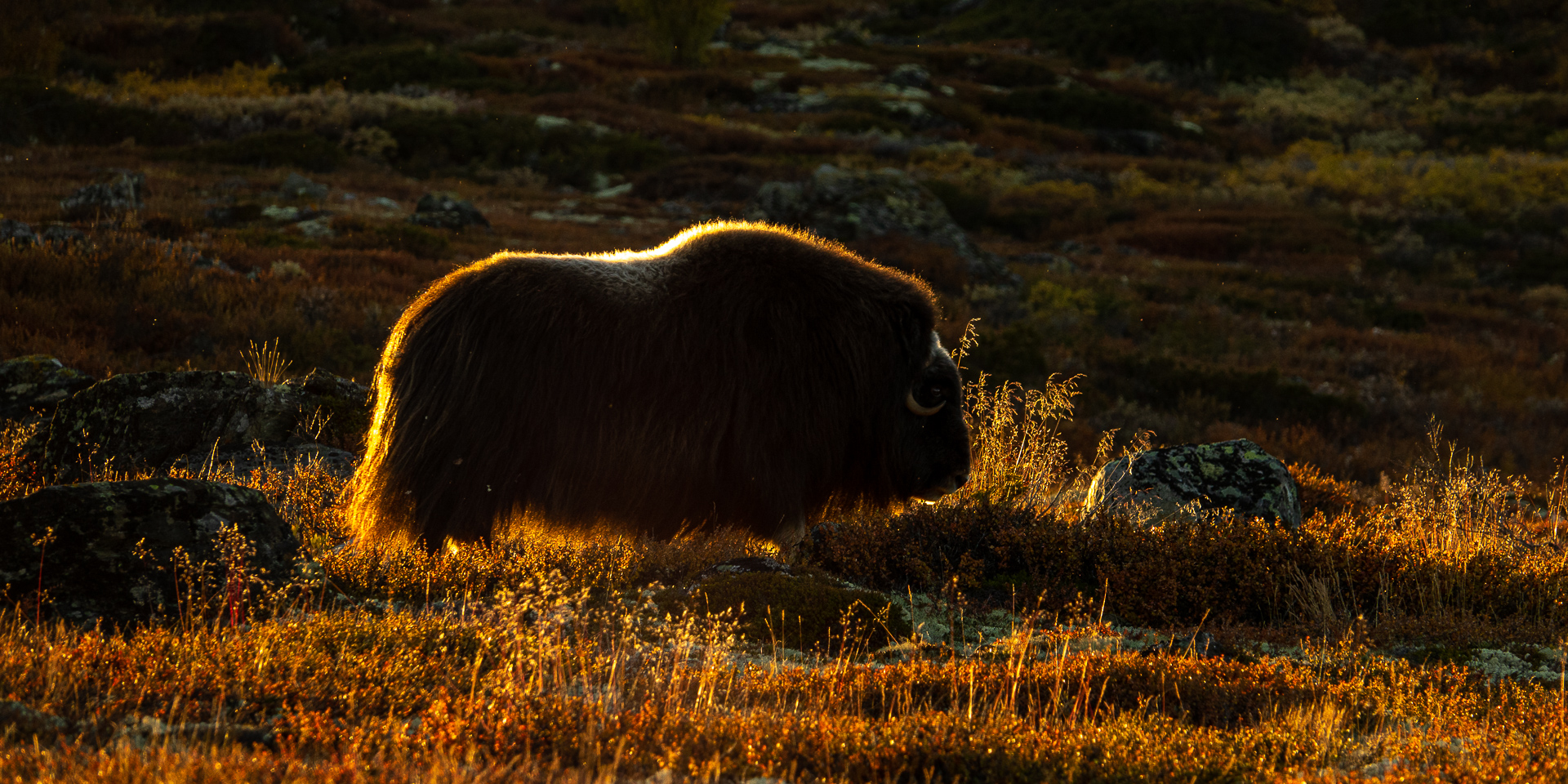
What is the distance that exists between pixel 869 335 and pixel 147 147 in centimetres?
2710

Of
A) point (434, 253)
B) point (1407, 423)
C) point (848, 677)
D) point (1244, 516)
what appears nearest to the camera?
point (848, 677)

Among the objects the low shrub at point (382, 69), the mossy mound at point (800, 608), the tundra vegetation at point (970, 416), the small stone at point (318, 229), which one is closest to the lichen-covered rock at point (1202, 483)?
the tundra vegetation at point (970, 416)

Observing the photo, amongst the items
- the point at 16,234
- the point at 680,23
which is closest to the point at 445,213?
the point at 16,234

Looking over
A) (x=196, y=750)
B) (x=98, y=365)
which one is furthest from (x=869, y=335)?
(x=98, y=365)

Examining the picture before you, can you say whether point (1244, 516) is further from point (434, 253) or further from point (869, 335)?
point (434, 253)

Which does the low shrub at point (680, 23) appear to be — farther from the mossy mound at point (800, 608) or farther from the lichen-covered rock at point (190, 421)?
the mossy mound at point (800, 608)

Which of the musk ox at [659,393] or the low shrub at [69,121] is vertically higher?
the low shrub at [69,121]

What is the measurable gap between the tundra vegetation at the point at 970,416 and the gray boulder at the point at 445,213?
39 centimetres

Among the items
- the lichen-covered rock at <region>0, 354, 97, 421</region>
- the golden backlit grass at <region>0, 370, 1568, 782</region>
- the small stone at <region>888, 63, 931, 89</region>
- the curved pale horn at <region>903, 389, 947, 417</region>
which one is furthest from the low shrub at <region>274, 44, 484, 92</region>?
the curved pale horn at <region>903, 389, 947, 417</region>

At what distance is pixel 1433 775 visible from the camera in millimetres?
3314

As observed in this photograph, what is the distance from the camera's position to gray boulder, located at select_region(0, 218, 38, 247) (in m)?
12.4

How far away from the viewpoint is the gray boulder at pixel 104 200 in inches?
658

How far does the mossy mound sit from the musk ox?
1.21ft

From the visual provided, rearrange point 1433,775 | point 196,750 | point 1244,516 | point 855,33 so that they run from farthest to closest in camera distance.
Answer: point 855,33 < point 1244,516 < point 1433,775 < point 196,750
